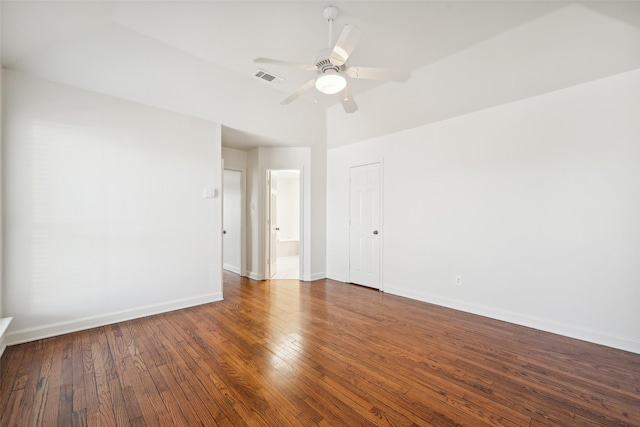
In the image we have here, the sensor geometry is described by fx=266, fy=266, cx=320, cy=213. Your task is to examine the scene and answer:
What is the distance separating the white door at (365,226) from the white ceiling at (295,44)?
5.27ft

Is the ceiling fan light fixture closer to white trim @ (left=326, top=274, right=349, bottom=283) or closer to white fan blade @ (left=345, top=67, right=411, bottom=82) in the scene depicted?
white fan blade @ (left=345, top=67, right=411, bottom=82)

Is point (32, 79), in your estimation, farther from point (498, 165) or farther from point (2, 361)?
→ point (498, 165)

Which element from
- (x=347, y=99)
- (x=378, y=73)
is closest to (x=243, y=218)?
(x=347, y=99)

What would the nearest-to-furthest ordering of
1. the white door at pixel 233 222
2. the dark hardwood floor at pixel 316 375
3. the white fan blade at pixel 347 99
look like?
the dark hardwood floor at pixel 316 375 < the white fan blade at pixel 347 99 < the white door at pixel 233 222

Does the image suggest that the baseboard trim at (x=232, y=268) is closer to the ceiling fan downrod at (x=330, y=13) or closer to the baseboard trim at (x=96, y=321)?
the baseboard trim at (x=96, y=321)

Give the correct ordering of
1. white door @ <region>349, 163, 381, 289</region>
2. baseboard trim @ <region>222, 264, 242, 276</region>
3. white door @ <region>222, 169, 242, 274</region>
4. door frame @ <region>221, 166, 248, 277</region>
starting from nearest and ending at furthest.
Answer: white door @ <region>349, 163, 381, 289</region> < door frame @ <region>221, 166, 248, 277</region> < white door @ <region>222, 169, 242, 274</region> < baseboard trim @ <region>222, 264, 242, 276</region>

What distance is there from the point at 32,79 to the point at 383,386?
172 inches

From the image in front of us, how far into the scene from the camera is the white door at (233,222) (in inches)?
223

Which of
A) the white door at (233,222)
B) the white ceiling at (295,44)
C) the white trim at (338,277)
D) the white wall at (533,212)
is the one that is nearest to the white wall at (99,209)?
the white ceiling at (295,44)

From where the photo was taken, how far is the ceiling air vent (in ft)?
10.8

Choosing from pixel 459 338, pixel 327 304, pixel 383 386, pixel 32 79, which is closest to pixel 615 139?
pixel 459 338

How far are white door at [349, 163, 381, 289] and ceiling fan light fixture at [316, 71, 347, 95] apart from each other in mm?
2539

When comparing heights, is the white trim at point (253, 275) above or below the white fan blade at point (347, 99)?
below

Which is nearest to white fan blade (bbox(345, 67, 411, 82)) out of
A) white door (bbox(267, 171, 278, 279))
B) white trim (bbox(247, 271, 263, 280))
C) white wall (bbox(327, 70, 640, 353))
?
white wall (bbox(327, 70, 640, 353))
